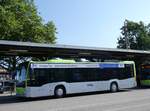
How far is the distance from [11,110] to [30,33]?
29144 mm

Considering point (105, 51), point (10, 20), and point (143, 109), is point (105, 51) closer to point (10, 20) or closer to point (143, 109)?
point (10, 20)

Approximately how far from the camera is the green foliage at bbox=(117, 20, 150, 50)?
68750 millimetres

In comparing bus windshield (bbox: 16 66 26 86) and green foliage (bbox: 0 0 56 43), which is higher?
green foliage (bbox: 0 0 56 43)

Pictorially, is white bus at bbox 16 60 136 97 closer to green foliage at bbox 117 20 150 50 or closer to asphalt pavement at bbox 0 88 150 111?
asphalt pavement at bbox 0 88 150 111

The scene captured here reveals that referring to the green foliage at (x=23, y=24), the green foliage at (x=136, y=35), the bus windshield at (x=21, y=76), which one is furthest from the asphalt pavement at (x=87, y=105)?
the green foliage at (x=136, y=35)

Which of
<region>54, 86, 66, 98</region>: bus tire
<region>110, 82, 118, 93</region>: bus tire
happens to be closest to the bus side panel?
<region>110, 82, 118, 93</region>: bus tire

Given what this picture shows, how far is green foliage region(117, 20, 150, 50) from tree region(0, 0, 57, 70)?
2300cm

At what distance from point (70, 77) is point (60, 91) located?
1.44 m

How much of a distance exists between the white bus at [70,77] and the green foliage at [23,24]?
53.2 feet

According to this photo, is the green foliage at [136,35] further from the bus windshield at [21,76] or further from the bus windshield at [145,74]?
the bus windshield at [21,76]

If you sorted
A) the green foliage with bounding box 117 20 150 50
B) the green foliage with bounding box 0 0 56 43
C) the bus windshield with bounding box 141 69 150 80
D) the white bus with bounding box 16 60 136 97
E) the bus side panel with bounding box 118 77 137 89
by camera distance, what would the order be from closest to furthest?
the white bus with bounding box 16 60 136 97 < the bus side panel with bounding box 118 77 137 89 < the bus windshield with bounding box 141 69 150 80 < the green foliage with bounding box 0 0 56 43 < the green foliage with bounding box 117 20 150 50

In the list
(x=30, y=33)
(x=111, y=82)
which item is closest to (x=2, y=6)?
(x=30, y=33)

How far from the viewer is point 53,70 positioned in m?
25.1

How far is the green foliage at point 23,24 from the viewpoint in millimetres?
41094
